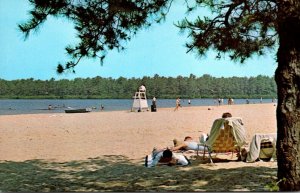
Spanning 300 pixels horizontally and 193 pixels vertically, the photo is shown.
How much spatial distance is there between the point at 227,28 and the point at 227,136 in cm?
207

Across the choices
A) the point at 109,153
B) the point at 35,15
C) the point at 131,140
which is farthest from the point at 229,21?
the point at 131,140

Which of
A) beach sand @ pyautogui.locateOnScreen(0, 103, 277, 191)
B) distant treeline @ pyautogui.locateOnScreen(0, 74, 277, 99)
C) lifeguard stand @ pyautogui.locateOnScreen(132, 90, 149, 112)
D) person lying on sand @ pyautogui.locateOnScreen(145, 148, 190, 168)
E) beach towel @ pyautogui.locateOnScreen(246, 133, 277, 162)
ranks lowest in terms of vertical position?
beach sand @ pyautogui.locateOnScreen(0, 103, 277, 191)

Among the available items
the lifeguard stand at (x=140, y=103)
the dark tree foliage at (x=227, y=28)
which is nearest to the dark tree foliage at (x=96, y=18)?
the dark tree foliage at (x=227, y=28)

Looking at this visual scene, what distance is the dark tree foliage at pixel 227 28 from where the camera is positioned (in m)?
3.41

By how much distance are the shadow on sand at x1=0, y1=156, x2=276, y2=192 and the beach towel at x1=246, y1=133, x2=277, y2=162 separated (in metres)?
0.41

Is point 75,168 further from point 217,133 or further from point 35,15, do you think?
point 35,15

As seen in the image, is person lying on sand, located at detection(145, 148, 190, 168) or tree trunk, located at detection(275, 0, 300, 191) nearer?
tree trunk, located at detection(275, 0, 300, 191)

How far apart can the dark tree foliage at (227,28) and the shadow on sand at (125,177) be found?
1.92 ft

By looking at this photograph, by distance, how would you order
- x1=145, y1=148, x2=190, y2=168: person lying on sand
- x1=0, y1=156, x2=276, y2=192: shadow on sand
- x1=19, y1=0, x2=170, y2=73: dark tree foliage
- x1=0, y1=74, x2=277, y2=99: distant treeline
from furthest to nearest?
1. x1=145, y1=148, x2=190, y2=168: person lying on sand
2. x1=0, y1=74, x2=277, y2=99: distant treeline
3. x1=0, y1=156, x2=276, y2=192: shadow on sand
4. x1=19, y1=0, x2=170, y2=73: dark tree foliage

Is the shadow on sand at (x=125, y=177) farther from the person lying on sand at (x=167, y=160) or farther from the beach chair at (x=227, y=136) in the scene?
the beach chair at (x=227, y=136)

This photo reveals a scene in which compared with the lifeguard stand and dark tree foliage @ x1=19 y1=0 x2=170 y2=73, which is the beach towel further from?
the lifeguard stand

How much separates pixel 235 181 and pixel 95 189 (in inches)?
53.8

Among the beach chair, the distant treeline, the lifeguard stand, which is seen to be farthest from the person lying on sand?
the lifeguard stand

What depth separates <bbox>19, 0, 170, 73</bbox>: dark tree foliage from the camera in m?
3.37
